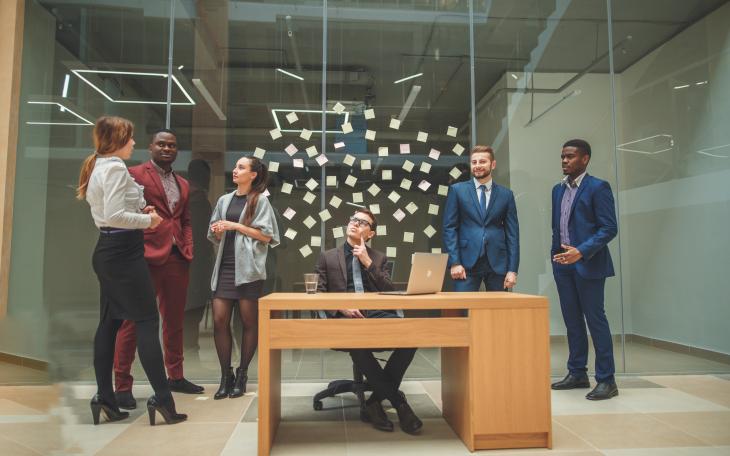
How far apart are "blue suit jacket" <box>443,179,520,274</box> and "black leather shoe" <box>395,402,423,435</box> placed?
1.08 m

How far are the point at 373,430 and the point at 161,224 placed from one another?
175cm

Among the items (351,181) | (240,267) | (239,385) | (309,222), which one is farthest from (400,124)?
(239,385)

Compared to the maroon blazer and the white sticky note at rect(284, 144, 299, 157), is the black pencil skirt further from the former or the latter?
the white sticky note at rect(284, 144, 299, 157)

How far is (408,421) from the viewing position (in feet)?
7.93

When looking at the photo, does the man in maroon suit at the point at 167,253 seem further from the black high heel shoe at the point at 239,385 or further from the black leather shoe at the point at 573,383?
the black leather shoe at the point at 573,383

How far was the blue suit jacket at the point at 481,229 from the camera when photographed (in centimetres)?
320

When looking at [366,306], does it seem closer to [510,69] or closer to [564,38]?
[510,69]

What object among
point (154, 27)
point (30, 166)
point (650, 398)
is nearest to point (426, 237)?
point (650, 398)

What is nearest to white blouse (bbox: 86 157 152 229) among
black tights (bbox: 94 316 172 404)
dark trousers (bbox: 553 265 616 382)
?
black tights (bbox: 94 316 172 404)

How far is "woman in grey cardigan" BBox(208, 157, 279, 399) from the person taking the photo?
3.15m

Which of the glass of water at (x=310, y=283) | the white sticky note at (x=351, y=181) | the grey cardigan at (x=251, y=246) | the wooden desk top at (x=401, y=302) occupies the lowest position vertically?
the wooden desk top at (x=401, y=302)

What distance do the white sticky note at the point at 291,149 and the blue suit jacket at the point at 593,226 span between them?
2.15 metres

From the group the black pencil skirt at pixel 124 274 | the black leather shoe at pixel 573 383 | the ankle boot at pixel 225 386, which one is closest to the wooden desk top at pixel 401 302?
the black pencil skirt at pixel 124 274

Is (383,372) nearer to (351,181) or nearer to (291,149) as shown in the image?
(351,181)
